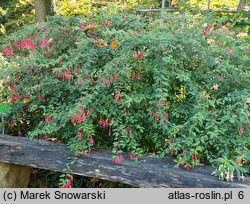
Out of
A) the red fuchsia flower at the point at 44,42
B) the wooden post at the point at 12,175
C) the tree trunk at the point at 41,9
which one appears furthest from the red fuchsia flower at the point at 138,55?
the tree trunk at the point at 41,9

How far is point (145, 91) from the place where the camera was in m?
2.83

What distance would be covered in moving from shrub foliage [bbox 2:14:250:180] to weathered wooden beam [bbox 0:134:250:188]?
79 millimetres

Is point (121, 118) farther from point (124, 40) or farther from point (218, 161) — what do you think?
point (218, 161)

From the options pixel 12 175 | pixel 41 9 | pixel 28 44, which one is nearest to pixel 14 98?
pixel 28 44

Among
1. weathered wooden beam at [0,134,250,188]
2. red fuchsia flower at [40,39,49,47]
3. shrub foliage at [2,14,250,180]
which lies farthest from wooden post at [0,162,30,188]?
red fuchsia flower at [40,39,49,47]

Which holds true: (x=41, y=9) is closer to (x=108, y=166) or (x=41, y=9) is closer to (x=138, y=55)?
(x=138, y=55)

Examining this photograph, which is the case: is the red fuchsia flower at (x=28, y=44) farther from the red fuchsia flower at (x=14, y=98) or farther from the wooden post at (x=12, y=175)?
the wooden post at (x=12, y=175)

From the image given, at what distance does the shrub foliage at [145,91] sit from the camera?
2.57 meters

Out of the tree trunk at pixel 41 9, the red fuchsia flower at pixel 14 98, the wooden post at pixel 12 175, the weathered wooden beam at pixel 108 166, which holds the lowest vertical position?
the wooden post at pixel 12 175

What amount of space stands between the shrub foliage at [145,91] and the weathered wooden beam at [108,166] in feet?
0.26

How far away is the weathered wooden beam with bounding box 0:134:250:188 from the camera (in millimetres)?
2436

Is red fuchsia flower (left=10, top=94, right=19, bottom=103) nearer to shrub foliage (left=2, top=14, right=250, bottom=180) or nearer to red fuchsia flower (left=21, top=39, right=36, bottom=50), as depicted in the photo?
shrub foliage (left=2, top=14, right=250, bottom=180)

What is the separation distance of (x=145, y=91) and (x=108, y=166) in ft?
2.22

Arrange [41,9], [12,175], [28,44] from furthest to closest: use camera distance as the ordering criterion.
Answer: [41,9] → [28,44] → [12,175]
